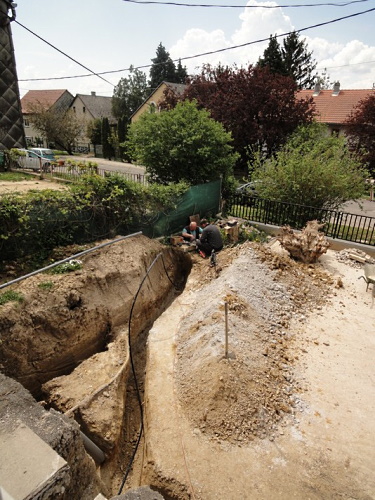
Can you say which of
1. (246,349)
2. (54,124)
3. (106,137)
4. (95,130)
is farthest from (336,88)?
(246,349)

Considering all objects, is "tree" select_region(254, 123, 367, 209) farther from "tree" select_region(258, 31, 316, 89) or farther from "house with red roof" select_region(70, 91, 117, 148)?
"house with red roof" select_region(70, 91, 117, 148)

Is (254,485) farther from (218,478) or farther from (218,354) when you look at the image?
(218,354)

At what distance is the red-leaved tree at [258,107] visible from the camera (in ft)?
57.1

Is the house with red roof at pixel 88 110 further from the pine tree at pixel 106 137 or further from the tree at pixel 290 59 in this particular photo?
the tree at pixel 290 59

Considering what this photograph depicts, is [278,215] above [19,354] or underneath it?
above

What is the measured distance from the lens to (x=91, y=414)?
4980 mm

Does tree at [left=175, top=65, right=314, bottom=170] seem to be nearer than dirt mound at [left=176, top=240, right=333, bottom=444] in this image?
No

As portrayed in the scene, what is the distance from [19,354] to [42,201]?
11.0ft

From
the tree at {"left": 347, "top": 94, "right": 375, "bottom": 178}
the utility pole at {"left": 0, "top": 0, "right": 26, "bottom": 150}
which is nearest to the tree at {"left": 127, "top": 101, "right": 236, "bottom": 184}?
the utility pole at {"left": 0, "top": 0, "right": 26, "bottom": 150}

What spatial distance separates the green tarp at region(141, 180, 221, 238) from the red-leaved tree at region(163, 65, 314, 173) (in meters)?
6.46

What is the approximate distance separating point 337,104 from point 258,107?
47.4 feet

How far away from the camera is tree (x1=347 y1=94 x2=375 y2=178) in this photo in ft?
65.4

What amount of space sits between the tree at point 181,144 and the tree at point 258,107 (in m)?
5.91

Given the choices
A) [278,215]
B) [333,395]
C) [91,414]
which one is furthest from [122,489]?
[278,215]
